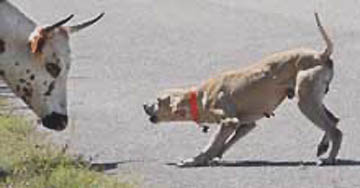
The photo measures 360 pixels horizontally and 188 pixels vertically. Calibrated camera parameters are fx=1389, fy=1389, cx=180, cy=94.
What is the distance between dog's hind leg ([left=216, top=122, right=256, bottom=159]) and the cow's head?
1417mm

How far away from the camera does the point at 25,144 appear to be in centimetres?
1050

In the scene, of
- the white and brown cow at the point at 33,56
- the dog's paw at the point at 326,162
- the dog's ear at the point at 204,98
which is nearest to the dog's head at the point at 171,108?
the dog's ear at the point at 204,98

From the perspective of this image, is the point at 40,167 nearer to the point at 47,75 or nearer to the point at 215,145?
the point at 47,75

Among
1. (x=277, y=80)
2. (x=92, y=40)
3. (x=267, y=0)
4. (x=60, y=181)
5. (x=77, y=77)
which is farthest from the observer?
(x=267, y=0)

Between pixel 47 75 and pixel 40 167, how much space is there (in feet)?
2.10

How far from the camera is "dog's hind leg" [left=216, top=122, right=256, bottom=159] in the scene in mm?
10457

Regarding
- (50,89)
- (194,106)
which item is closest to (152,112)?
(194,106)

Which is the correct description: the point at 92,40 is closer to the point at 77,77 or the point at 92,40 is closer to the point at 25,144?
the point at 77,77

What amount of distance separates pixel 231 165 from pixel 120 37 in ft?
27.3

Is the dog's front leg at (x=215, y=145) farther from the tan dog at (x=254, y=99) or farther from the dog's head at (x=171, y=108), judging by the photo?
the dog's head at (x=171, y=108)

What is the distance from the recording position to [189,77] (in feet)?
47.4

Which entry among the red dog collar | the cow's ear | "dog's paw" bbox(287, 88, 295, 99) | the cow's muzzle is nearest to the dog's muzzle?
the red dog collar

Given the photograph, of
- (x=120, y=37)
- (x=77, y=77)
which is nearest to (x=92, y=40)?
(x=120, y=37)

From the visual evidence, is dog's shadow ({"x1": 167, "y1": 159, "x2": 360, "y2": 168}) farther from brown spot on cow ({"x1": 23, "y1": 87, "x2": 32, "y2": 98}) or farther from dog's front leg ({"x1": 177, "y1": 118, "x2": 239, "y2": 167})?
brown spot on cow ({"x1": 23, "y1": 87, "x2": 32, "y2": 98})
